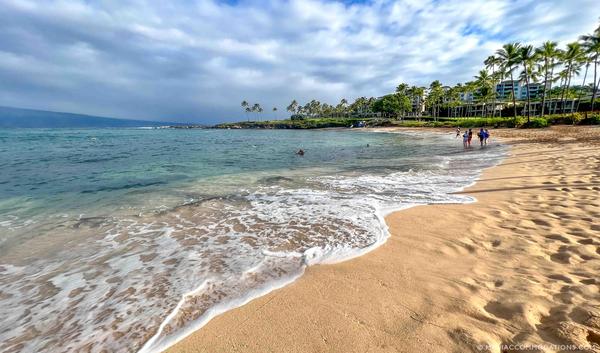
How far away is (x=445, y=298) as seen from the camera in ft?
12.9

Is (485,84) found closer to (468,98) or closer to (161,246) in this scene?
(468,98)

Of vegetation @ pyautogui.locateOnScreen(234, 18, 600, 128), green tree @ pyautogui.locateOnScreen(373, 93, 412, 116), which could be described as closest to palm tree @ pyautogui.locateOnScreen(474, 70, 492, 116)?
vegetation @ pyautogui.locateOnScreen(234, 18, 600, 128)

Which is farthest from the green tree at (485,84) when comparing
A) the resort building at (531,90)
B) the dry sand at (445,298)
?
the dry sand at (445,298)

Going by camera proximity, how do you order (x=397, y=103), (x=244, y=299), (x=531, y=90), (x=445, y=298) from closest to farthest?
(x=445, y=298), (x=244, y=299), (x=397, y=103), (x=531, y=90)

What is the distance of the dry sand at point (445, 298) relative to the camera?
10.4ft

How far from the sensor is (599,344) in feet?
9.26

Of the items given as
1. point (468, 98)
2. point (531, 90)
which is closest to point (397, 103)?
point (468, 98)

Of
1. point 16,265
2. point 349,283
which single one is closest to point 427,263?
Result: point 349,283

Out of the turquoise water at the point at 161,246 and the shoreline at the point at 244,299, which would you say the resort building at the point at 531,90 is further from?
the shoreline at the point at 244,299

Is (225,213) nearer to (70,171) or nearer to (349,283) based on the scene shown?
(349,283)

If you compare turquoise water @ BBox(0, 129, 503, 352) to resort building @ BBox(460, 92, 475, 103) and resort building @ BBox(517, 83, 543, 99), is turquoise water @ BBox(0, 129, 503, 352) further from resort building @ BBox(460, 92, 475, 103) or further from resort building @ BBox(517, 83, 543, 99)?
resort building @ BBox(517, 83, 543, 99)

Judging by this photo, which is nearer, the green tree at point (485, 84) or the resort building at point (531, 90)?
the green tree at point (485, 84)

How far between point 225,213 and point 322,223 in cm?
316

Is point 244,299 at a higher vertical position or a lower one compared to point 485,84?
lower
